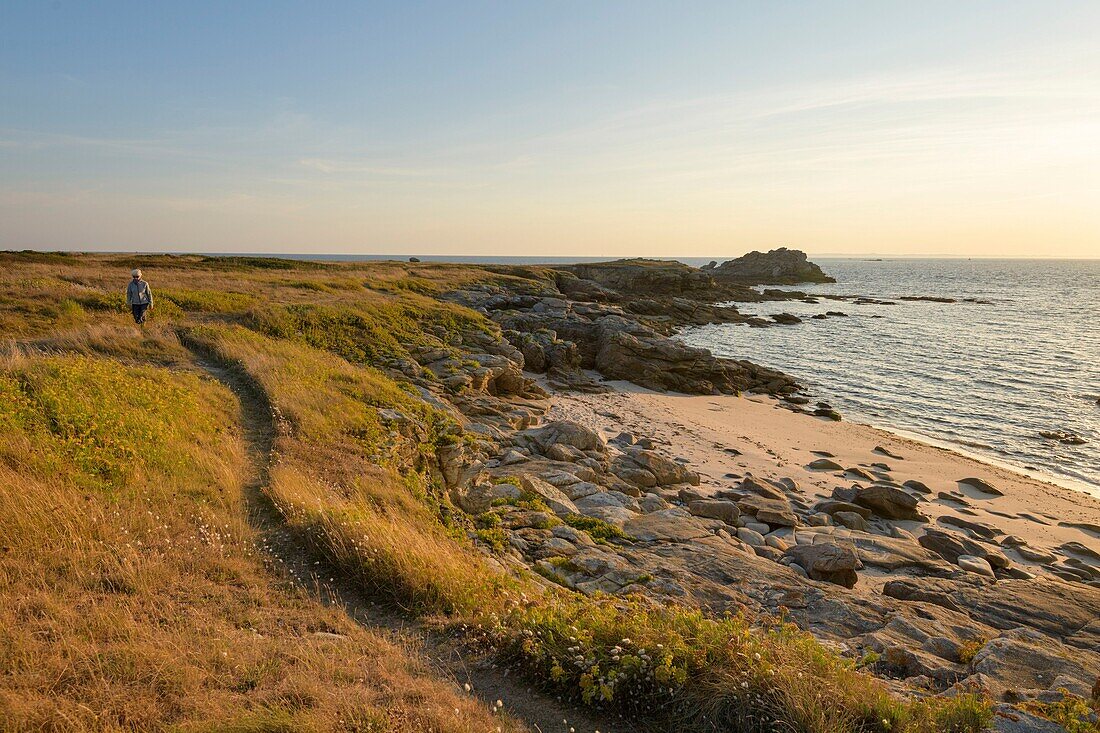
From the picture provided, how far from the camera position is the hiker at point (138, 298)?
2050 centimetres

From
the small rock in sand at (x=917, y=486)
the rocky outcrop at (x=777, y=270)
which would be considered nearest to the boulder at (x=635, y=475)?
the small rock in sand at (x=917, y=486)

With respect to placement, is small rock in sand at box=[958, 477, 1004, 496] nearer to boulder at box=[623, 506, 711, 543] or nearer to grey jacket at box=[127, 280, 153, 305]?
boulder at box=[623, 506, 711, 543]

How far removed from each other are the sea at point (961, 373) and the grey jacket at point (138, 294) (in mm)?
33011

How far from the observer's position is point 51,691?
4199 millimetres

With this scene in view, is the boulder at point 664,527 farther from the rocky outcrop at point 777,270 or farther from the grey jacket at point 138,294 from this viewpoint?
the rocky outcrop at point 777,270

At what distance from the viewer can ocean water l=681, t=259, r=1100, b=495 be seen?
26281mm

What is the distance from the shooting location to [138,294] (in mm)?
20578

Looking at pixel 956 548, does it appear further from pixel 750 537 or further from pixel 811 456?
pixel 811 456

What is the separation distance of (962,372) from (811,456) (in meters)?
25.3

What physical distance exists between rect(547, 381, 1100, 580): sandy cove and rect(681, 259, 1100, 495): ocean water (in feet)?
8.83

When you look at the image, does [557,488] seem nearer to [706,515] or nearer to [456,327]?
[706,515]

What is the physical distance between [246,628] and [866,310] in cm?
9339

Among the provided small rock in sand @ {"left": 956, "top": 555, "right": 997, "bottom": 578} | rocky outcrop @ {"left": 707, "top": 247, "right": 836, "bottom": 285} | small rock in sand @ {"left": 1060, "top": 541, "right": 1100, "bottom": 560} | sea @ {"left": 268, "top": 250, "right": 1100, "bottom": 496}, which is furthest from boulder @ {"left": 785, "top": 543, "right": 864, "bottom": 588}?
rocky outcrop @ {"left": 707, "top": 247, "right": 836, "bottom": 285}

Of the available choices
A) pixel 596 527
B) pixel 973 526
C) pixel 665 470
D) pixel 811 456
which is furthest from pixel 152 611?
pixel 811 456
